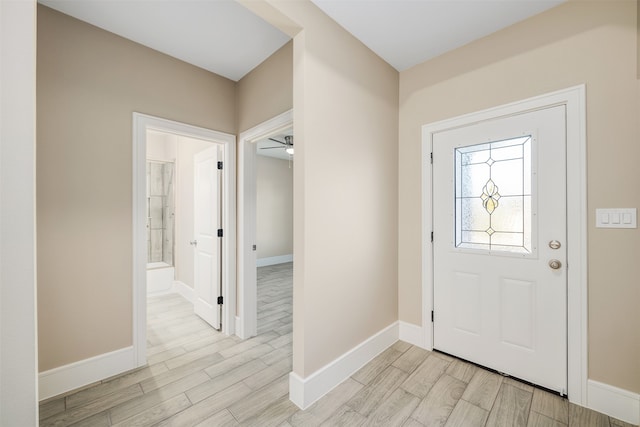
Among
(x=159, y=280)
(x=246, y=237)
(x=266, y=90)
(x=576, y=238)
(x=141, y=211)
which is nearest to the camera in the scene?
(x=576, y=238)

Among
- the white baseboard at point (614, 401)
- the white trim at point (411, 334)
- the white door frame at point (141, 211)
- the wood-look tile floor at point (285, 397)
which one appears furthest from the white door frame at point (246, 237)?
the white baseboard at point (614, 401)

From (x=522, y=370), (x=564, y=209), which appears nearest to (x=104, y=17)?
(x=564, y=209)

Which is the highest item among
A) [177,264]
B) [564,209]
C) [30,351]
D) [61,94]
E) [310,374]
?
[61,94]

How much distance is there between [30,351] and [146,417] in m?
1.19

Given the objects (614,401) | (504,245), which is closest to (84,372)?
(504,245)

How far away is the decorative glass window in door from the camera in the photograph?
1.98 m

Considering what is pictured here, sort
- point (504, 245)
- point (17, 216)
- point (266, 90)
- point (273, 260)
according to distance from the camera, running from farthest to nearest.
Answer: point (273, 260)
point (266, 90)
point (504, 245)
point (17, 216)

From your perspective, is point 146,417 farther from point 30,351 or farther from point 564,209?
point 564,209

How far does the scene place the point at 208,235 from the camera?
306 centimetres

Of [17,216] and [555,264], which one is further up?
[17,216]

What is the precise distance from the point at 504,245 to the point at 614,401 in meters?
1.08

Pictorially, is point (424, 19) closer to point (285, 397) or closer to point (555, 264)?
point (555, 264)

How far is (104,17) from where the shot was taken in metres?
1.98

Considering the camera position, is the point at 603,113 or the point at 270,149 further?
the point at 270,149
